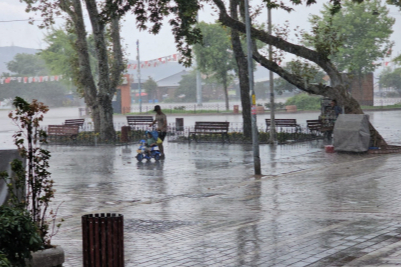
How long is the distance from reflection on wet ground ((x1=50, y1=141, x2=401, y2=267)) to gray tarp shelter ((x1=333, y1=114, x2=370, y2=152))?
26.2 inches

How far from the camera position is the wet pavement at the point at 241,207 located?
796cm

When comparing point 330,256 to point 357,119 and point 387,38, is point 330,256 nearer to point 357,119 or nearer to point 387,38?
point 357,119

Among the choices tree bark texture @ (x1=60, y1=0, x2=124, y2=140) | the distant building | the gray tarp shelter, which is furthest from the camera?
the distant building

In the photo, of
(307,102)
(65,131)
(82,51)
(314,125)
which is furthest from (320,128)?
(307,102)

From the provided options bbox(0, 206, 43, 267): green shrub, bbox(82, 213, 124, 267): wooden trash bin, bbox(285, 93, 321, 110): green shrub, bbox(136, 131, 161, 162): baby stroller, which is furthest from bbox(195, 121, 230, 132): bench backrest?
bbox(285, 93, 321, 110): green shrub

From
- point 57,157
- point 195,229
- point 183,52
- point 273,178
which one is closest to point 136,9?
point 183,52

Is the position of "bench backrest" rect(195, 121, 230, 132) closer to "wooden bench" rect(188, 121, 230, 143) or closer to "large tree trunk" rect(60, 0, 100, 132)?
"wooden bench" rect(188, 121, 230, 143)

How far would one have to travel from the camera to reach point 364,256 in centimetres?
759

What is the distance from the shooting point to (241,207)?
462 inches

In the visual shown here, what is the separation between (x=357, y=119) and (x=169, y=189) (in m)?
9.89

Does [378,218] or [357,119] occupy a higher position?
[357,119]

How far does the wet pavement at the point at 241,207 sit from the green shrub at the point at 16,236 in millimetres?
1956

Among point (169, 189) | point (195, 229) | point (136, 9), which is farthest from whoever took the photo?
point (136, 9)

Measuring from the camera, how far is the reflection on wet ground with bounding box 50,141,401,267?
7.98 metres
